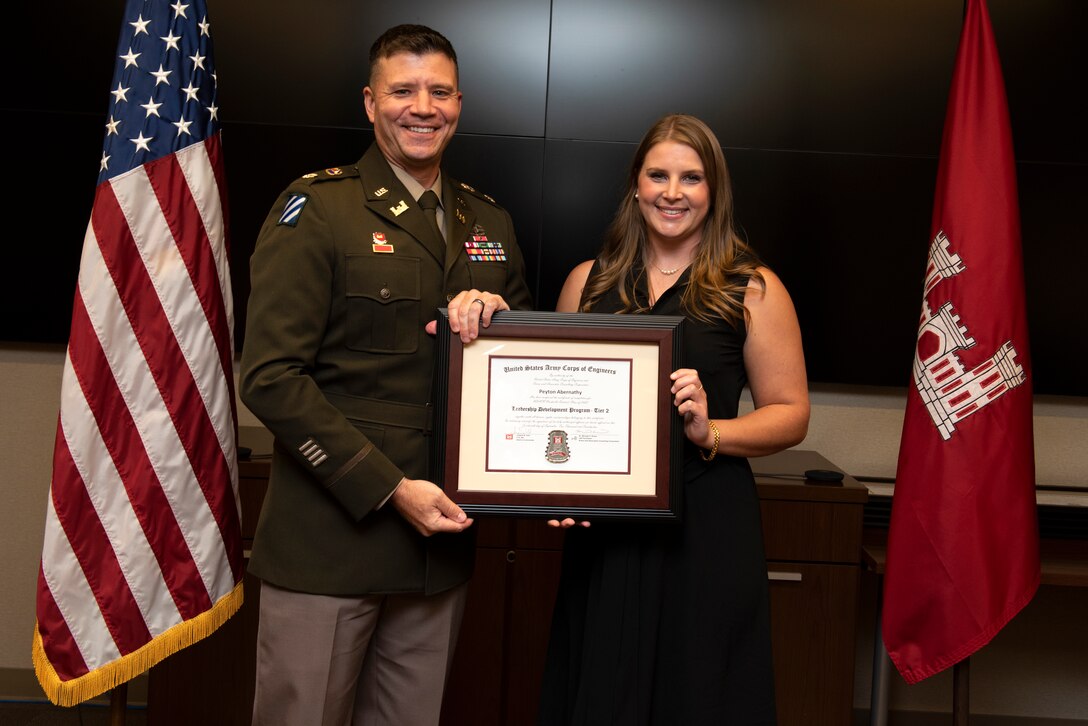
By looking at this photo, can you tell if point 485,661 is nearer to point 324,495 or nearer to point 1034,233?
point 324,495

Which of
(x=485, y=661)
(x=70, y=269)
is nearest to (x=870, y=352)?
(x=485, y=661)

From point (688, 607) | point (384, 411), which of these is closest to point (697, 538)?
point (688, 607)

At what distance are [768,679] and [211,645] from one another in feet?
5.26

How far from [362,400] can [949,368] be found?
1277 millimetres

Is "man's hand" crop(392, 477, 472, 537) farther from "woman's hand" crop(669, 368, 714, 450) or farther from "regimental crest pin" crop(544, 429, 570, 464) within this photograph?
"woman's hand" crop(669, 368, 714, 450)

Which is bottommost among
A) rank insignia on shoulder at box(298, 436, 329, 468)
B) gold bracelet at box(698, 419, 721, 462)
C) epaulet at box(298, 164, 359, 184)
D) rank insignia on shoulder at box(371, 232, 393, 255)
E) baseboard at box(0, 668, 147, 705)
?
baseboard at box(0, 668, 147, 705)

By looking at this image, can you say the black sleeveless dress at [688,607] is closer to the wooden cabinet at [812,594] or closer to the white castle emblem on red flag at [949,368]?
the white castle emblem on red flag at [949,368]

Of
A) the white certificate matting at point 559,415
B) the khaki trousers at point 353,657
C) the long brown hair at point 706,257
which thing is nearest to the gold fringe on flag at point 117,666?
the khaki trousers at point 353,657

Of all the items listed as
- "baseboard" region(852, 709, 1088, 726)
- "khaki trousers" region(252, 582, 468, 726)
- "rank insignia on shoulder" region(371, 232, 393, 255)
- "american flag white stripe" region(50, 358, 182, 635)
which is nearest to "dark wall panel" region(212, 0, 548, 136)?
"american flag white stripe" region(50, 358, 182, 635)

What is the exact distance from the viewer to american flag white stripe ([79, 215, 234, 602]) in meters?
2.11

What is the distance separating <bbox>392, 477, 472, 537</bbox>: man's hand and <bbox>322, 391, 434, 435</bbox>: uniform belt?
0.11m

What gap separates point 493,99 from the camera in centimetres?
310

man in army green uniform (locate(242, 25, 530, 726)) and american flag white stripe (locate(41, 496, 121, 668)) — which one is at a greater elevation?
man in army green uniform (locate(242, 25, 530, 726))

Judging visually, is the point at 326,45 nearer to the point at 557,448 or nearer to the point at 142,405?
the point at 142,405
